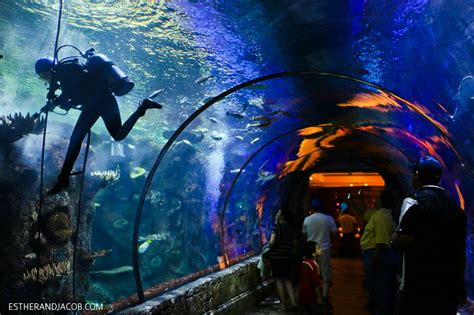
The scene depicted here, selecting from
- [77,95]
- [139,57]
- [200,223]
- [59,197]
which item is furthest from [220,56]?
[200,223]

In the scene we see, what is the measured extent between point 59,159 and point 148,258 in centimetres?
729

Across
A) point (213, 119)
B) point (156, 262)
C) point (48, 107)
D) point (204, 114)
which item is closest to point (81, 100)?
point (48, 107)

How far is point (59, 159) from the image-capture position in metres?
5.00

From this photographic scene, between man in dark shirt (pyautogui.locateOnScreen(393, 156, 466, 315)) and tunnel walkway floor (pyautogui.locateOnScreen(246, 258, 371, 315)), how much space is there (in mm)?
5666

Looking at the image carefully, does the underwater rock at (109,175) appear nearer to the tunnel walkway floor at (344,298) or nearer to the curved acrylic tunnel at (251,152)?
the curved acrylic tunnel at (251,152)

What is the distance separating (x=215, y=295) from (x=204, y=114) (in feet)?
12.5

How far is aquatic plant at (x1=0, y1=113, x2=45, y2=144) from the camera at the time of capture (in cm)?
399

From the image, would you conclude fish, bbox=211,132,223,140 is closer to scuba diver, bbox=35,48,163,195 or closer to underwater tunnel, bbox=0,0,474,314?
underwater tunnel, bbox=0,0,474,314

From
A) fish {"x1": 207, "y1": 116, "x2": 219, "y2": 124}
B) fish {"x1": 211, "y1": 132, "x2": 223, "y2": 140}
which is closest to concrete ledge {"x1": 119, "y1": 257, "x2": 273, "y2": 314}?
fish {"x1": 211, "y1": 132, "x2": 223, "y2": 140}

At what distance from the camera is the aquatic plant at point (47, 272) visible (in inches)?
170

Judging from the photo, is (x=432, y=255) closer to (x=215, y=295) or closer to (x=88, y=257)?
(x=88, y=257)

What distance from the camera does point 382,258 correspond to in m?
6.98

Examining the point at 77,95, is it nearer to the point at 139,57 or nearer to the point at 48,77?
the point at 48,77

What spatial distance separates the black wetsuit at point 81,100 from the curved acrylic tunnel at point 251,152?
6.25ft
